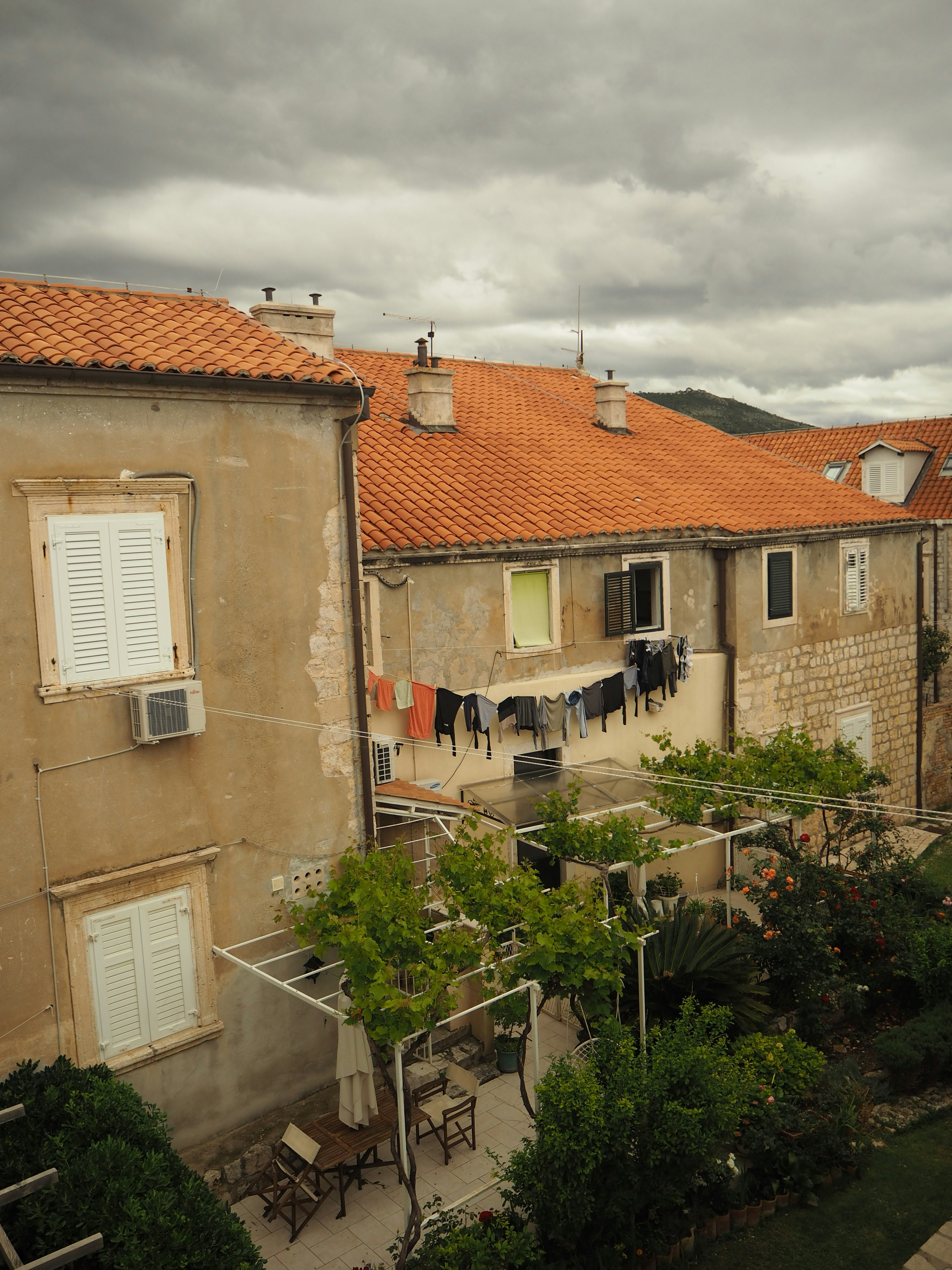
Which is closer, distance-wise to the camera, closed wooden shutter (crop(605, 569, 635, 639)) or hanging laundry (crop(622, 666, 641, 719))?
hanging laundry (crop(622, 666, 641, 719))

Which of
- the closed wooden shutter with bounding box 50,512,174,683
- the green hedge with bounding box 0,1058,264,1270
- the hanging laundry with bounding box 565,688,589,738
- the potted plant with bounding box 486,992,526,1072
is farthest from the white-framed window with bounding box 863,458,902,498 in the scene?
the green hedge with bounding box 0,1058,264,1270

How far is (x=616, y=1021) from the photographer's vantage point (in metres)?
9.48

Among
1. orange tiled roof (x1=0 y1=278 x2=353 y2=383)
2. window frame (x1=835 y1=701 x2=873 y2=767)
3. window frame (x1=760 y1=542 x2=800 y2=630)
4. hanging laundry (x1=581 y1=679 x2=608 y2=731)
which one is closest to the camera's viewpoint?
orange tiled roof (x1=0 y1=278 x2=353 y2=383)

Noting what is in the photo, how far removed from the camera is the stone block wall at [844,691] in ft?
63.0

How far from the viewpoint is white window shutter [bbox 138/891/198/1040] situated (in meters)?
10.0

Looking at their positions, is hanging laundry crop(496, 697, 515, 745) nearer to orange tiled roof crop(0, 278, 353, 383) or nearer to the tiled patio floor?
the tiled patio floor

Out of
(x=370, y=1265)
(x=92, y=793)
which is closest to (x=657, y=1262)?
(x=370, y=1265)

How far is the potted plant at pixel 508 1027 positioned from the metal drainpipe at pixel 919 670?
49.0ft

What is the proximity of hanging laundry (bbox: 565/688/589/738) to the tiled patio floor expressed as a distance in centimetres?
603

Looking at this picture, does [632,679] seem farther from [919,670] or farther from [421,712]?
[919,670]

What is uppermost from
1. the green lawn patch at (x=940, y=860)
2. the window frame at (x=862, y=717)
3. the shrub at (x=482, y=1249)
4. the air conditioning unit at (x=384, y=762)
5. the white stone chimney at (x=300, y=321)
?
the white stone chimney at (x=300, y=321)

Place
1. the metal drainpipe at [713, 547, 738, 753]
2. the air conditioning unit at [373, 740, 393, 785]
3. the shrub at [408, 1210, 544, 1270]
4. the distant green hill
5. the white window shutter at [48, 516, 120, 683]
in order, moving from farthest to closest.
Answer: the distant green hill → the metal drainpipe at [713, 547, 738, 753] → the air conditioning unit at [373, 740, 393, 785] → the white window shutter at [48, 516, 120, 683] → the shrub at [408, 1210, 544, 1270]

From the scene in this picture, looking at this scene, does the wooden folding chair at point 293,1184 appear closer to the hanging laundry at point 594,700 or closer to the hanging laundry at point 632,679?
the hanging laundry at point 594,700

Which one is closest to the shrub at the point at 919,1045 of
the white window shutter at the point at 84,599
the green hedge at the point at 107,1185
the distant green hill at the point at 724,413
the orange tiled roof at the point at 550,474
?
the green hedge at the point at 107,1185
